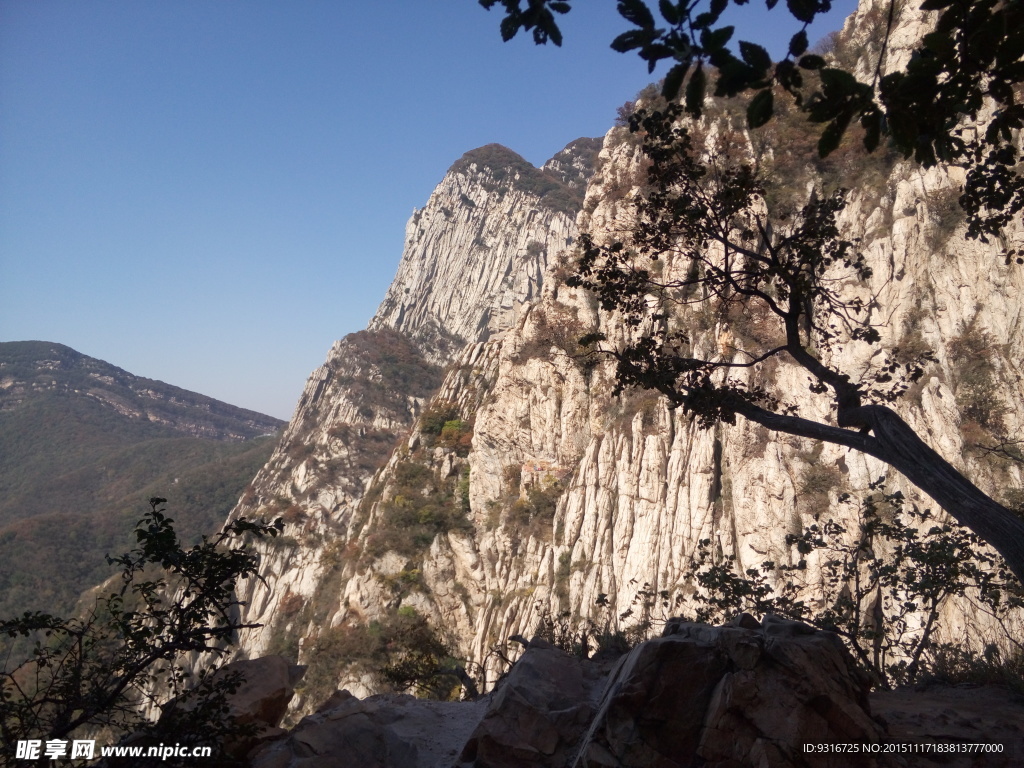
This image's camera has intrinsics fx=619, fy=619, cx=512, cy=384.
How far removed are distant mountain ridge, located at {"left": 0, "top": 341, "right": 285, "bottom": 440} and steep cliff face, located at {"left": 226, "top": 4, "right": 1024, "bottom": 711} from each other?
8871 cm

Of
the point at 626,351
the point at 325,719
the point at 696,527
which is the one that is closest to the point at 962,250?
the point at 696,527

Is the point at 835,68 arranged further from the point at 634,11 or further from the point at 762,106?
the point at 634,11

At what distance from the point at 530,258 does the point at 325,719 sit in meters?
71.4

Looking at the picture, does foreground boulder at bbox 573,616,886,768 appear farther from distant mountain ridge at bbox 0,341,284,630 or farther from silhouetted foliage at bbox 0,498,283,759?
distant mountain ridge at bbox 0,341,284,630

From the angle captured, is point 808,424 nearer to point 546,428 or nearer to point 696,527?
point 696,527

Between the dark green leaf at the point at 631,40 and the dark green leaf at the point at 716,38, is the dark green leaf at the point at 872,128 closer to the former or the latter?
the dark green leaf at the point at 716,38

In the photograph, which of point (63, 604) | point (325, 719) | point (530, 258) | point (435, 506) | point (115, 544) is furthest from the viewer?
point (530, 258)

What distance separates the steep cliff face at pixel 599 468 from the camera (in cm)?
1720

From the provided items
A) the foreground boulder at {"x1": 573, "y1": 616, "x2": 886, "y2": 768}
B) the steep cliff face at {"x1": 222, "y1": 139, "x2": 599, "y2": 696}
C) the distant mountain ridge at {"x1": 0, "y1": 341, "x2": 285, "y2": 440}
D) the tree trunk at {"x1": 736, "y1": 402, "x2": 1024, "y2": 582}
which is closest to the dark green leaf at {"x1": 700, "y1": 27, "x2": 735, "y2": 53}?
the tree trunk at {"x1": 736, "y1": 402, "x2": 1024, "y2": 582}

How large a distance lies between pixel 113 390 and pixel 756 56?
146 meters

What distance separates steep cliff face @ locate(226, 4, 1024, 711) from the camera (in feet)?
56.4

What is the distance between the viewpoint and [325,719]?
17.0 feet

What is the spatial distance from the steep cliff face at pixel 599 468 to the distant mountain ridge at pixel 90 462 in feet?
70.5

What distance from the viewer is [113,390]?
124 metres
